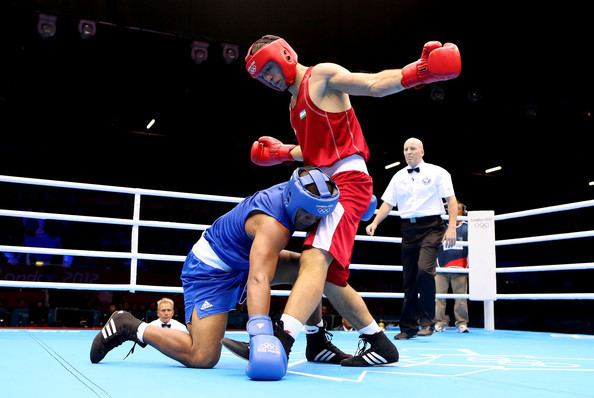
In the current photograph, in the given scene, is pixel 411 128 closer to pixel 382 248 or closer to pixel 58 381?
pixel 382 248

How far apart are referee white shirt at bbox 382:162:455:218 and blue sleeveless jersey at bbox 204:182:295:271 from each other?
6.42 ft

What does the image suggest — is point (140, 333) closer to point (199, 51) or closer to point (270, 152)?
point (270, 152)

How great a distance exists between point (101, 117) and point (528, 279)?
11442 millimetres

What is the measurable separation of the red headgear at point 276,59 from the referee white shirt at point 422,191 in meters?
1.90

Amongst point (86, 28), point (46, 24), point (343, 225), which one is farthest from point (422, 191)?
point (46, 24)

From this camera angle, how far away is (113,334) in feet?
7.10

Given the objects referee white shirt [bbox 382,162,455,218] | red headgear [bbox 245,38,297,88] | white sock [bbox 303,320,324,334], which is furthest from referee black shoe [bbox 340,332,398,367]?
referee white shirt [bbox 382,162,455,218]

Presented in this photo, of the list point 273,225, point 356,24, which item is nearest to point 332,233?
point 273,225

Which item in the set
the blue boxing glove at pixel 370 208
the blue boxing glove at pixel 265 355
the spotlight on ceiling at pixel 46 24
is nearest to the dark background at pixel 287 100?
the spotlight on ceiling at pixel 46 24

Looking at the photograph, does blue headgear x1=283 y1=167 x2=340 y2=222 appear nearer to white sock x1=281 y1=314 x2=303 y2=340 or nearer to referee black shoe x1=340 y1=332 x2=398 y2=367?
white sock x1=281 y1=314 x2=303 y2=340

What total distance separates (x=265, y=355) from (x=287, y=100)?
879 cm

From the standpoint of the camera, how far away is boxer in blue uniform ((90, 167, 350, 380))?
201 cm

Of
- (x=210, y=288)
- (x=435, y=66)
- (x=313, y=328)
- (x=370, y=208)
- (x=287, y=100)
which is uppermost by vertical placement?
(x=287, y=100)

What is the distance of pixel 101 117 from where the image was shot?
37.6 ft
